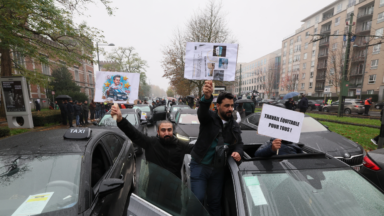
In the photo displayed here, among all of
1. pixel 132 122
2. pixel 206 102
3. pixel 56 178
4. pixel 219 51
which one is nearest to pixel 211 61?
pixel 219 51

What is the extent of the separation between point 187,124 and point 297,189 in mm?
4737

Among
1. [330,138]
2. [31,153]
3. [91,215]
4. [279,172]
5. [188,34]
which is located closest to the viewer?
[91,215]

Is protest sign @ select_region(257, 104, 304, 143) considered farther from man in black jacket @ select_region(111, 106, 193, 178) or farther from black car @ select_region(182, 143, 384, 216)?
man in black jacket @ select_region(111, 106, 193, 178)

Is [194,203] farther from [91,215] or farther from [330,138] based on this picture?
[330,138]

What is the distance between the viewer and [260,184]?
1.72 m

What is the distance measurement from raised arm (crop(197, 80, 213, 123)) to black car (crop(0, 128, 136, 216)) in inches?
44.8

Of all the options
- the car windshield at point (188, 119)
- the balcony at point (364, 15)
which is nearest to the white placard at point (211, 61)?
the car windshield at point (188, 119)

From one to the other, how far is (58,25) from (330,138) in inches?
432

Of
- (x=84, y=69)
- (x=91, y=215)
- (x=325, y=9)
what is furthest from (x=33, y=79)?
(x=325, y=9)

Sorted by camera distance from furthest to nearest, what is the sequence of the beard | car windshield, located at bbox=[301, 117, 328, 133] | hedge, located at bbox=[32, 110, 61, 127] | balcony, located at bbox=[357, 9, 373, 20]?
balcony, located at bbox=[357, 9, 373, 20] → hedge, located at bbox=[32, 110, 61, 127] → car windshield, located at bbox=[301, 117, 328, 133] → the beard

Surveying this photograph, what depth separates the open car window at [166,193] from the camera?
1400 mm

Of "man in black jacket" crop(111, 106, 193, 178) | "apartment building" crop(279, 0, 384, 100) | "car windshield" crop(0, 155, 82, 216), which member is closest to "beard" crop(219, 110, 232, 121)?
"man in black jacket" crop(111, 106, 193, 178)

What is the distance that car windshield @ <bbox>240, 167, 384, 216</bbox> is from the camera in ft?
5.06

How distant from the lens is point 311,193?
166 cm
